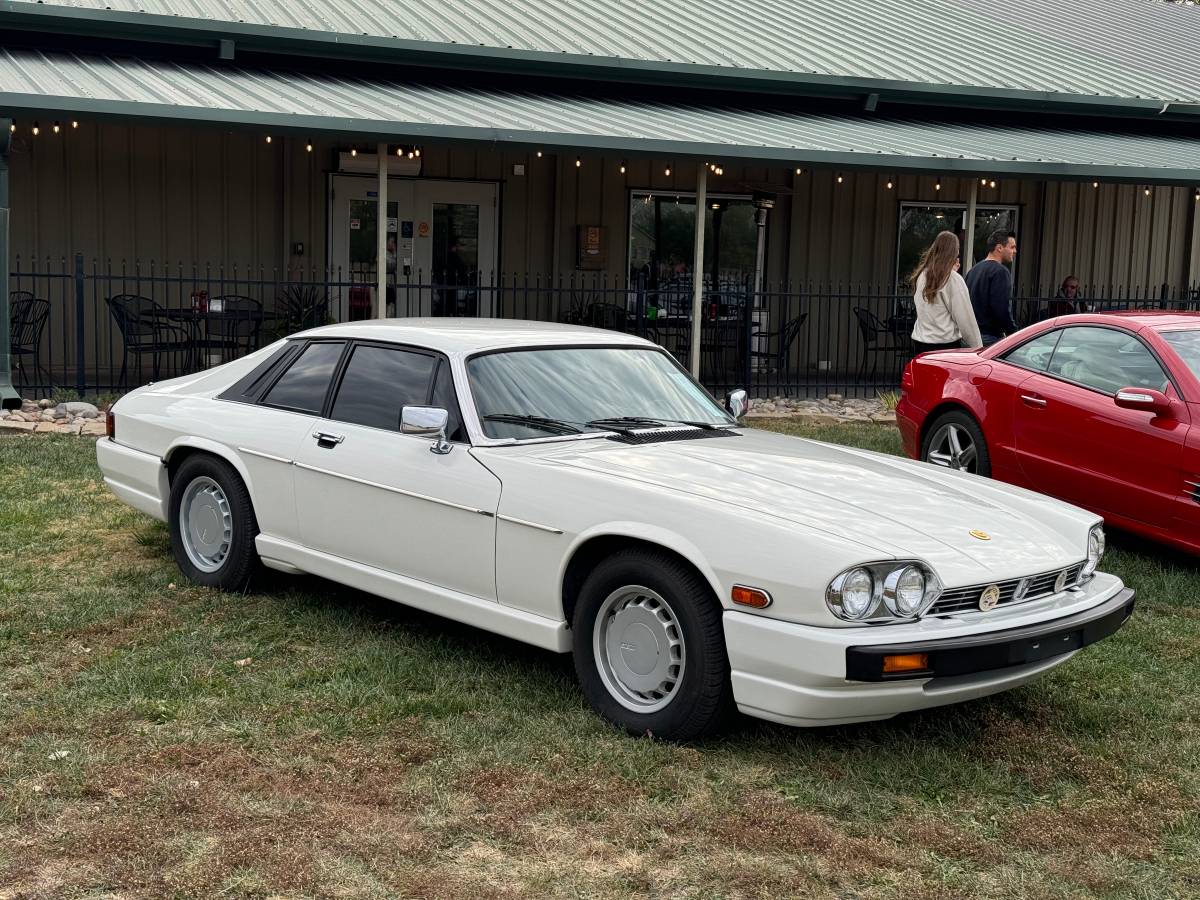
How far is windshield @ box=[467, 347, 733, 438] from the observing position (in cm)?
515

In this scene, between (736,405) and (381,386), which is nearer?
(381,386)

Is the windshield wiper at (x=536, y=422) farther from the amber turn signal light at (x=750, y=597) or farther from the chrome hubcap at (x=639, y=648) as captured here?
the amber turn signal light at (x=750, y=597)

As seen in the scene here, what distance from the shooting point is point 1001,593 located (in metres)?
4.30

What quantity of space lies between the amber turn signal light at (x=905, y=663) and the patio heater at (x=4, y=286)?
9.33 metres

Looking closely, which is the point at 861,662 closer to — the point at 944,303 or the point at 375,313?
the point at 944,303

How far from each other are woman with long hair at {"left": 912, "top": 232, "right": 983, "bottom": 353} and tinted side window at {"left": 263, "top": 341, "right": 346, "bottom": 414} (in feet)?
18.1

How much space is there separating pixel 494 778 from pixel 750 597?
101 centimetres

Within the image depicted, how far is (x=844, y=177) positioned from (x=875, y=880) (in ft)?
A: 49.8

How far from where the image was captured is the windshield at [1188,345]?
23.1 feet

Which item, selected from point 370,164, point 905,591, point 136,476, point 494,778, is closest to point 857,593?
point 905,591

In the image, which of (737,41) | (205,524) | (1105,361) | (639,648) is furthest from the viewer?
(737,41)

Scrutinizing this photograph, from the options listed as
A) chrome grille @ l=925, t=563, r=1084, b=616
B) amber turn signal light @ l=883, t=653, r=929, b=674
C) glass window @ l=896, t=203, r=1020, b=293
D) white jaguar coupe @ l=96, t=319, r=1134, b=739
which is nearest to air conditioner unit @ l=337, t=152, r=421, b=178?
glass window @ l=896, t=203, r=1020, b=293

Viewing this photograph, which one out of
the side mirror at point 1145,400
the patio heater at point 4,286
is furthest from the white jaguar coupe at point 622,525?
the patio heater at point 4,286

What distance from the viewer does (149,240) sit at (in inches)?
580
